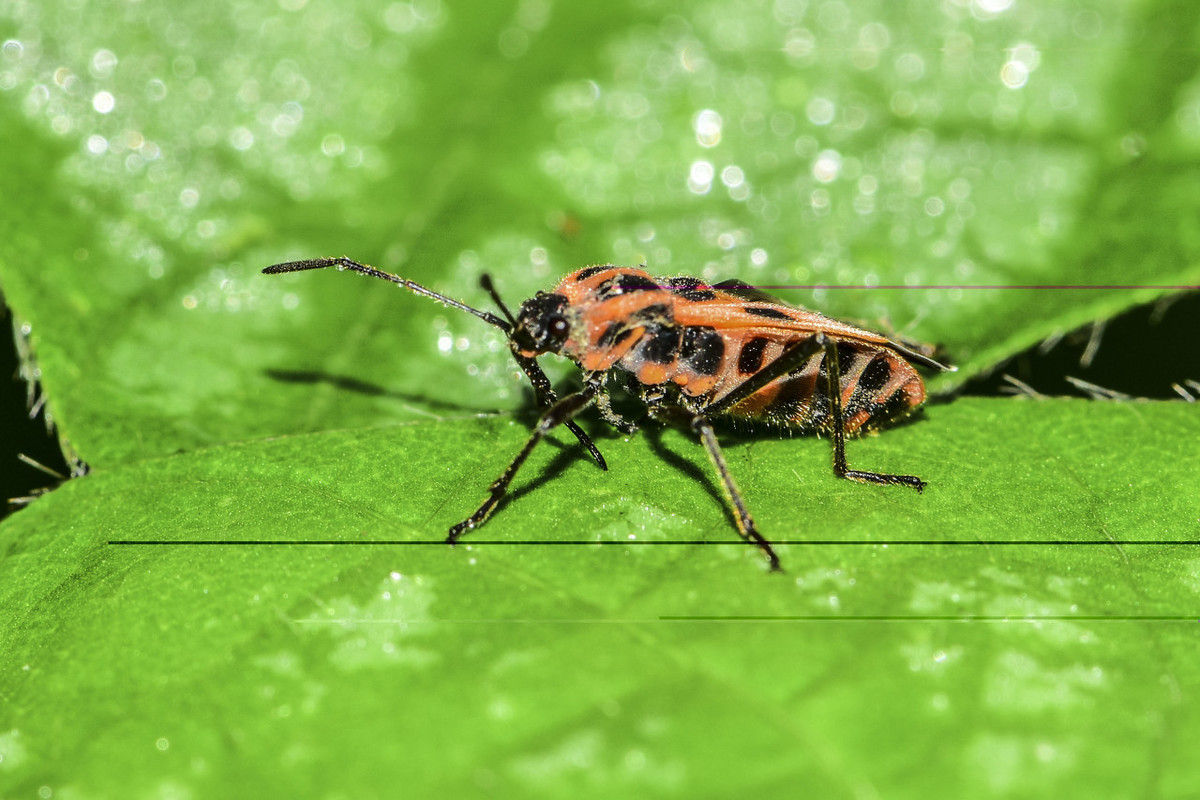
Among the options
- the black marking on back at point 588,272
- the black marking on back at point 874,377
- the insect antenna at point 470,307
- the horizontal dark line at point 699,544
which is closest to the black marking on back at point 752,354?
the black marking on back at point 874,377

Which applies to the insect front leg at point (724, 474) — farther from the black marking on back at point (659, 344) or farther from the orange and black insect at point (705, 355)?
the black marking on back at point (659, 344)

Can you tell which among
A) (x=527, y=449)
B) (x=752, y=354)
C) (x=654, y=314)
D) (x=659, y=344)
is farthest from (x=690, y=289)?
(x=527, y=449)

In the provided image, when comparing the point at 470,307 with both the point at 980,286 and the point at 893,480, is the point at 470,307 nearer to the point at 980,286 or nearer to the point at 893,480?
the point at 893,480

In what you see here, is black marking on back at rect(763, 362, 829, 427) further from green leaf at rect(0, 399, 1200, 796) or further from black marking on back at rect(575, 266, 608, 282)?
black marking on back at rect(575, 266, 608, 282)

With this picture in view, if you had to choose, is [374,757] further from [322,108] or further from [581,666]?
[322,108]

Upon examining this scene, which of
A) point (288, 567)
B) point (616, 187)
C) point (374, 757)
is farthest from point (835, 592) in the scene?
point (616, 187)

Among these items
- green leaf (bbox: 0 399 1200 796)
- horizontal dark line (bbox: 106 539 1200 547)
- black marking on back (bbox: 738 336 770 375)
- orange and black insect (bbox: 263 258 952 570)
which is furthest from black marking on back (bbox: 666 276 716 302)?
horizontal dark line (bbox: 106 539 1200 547)

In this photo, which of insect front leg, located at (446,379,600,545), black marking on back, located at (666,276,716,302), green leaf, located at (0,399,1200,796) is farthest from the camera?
black marking on back, located at (666,276,716,302)
